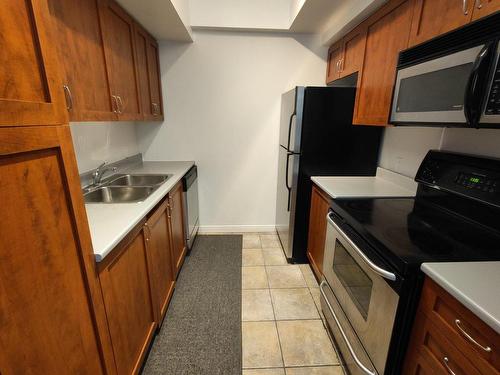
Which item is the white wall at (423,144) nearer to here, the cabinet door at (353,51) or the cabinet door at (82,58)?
the cabinet door at (353,51)

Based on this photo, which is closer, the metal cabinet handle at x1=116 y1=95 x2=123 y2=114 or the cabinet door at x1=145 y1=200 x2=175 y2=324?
the cabinet door at x1=145 y1=200 x2=175 y2=324

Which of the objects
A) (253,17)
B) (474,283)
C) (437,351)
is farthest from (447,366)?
(253,17)

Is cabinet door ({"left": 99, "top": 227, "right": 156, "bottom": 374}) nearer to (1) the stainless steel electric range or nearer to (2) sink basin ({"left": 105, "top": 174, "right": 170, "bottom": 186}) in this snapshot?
(2) sink basin ({"left": 105, "top": 174, "right": 170, "bottom": 186})

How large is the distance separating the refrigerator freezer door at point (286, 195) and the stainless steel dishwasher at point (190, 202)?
0.98 meters

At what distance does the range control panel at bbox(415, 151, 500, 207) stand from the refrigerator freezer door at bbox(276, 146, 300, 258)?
3.22ft

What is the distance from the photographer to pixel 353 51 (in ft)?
6.90

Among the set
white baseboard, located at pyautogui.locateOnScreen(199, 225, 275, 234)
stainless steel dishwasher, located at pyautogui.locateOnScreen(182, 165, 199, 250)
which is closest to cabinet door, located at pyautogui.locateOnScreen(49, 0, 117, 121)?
stainless steel dishwasher, located at pyautogui.locateOnScreen(182, 165, 199, 250)

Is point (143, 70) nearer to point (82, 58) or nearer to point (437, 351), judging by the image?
point (82, 58)

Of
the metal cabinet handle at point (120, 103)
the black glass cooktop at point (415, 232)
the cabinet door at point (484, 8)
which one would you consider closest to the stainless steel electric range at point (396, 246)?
the black glass cooktop at point (415, 232)

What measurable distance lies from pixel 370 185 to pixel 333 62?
1419 millimetres

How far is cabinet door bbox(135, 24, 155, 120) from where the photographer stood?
2150 mm

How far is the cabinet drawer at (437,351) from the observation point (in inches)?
30.1

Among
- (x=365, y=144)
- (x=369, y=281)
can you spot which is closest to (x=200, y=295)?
(x=369, y=281)

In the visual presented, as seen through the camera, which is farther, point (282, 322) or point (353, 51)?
point (353, 51)
